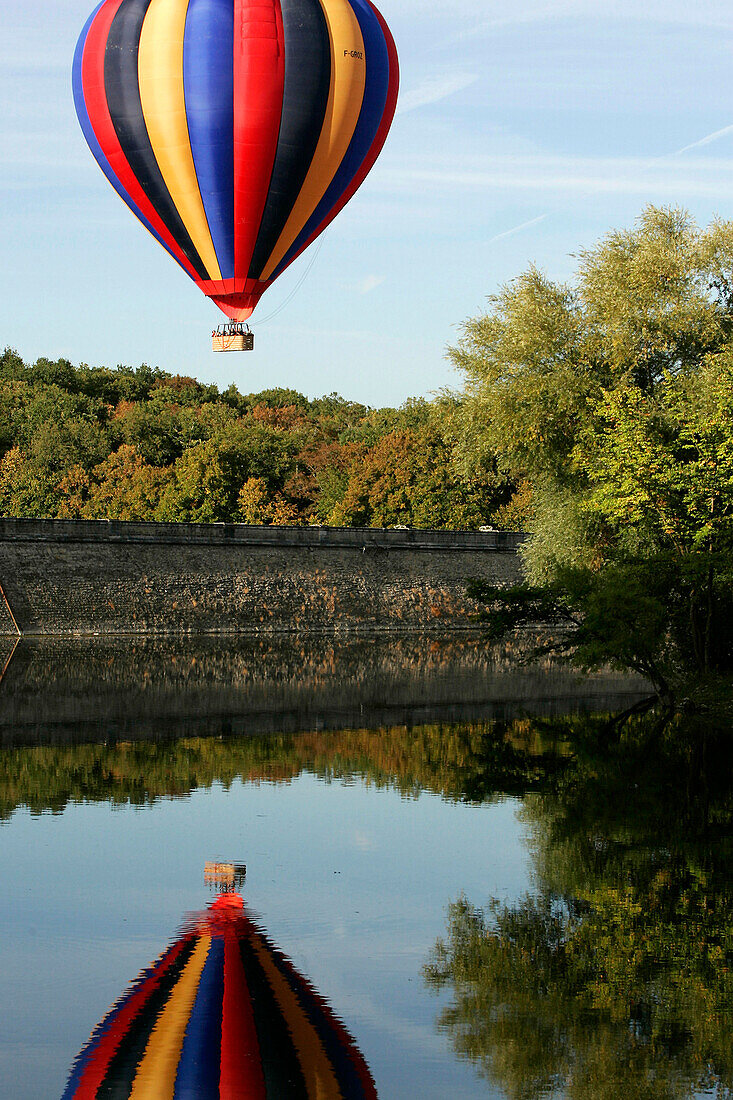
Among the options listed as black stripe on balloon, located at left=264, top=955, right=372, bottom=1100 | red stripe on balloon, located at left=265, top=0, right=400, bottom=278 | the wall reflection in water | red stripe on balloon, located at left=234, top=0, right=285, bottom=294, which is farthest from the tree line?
black stripe on balloon, located at left=264, top=955, right=372, bottom=1100

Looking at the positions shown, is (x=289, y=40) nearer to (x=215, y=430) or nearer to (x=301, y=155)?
(x=301, y=155)

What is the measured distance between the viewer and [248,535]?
175 ft

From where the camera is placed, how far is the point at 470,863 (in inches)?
564

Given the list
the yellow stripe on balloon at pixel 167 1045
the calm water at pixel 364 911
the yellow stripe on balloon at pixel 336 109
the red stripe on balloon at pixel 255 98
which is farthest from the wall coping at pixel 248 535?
the yellow stripe on balloon at pixel 167 1045

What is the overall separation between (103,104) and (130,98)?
721 mm

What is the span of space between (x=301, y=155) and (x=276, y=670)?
45.4 feet

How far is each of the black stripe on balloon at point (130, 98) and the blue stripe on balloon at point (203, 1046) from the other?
19147 mm

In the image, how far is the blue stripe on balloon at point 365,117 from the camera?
27.1 meters

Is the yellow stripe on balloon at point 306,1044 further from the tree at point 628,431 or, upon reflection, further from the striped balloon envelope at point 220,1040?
the tree at point 628,431

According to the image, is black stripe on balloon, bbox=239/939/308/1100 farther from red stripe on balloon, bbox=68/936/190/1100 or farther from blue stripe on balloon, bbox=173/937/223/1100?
red stripe on balloon, bbox=68/936/190/1100

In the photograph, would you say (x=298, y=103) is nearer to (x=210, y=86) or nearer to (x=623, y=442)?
(x=210, y=86)

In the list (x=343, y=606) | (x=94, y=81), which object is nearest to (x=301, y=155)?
(x=94, y=81)

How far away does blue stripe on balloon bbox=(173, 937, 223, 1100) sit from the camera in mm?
8773

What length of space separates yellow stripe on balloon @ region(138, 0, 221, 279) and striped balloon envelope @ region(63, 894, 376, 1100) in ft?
61.1
